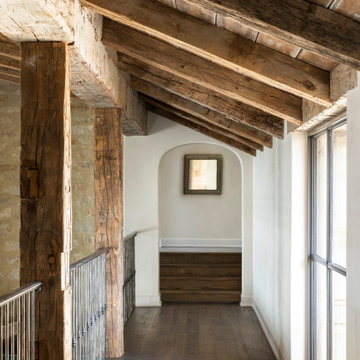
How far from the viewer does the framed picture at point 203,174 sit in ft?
27.8

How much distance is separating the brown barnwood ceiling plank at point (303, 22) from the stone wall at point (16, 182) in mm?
4204

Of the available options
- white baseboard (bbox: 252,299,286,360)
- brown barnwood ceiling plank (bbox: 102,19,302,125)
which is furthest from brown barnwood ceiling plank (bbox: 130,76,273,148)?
white baseboard (bbox: 252,299,286,360)

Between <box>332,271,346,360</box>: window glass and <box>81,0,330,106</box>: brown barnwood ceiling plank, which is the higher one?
<box>81,0,330,106</box>: brown barnwood ceiling plank

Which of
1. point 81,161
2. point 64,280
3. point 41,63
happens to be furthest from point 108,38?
point 81,161

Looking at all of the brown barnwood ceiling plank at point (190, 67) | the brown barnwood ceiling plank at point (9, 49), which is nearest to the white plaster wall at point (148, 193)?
the brown barnwood ceiling plank at point (9, 49)

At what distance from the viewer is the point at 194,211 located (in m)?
8.71

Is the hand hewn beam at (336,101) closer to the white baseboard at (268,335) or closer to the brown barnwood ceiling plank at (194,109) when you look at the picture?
the brown barnwood ceiling plank at (194,109)

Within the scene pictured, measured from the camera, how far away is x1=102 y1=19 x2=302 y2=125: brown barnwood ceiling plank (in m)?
3.29

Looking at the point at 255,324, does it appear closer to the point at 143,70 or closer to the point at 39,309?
the point at 143,70

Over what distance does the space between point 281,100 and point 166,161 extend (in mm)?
5299

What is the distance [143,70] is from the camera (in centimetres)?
416

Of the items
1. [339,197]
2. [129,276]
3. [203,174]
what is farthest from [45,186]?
[203,174]

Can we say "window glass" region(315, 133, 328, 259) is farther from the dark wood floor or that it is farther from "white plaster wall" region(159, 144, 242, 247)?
"white plaster wall" region(159, 144, 242, 247)

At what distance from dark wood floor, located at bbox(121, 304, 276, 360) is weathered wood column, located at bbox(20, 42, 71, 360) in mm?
2199
